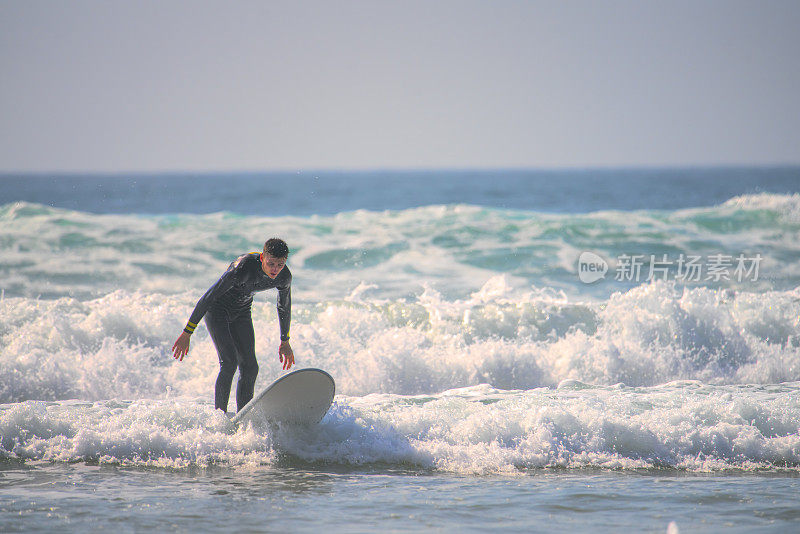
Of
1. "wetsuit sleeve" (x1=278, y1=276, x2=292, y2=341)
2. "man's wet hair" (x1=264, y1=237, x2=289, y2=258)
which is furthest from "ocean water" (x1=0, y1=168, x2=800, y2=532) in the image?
"man's wet hair" (x1=264, y1=237, x2=289, y2=258)

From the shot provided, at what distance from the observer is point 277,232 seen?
16922 millimetres

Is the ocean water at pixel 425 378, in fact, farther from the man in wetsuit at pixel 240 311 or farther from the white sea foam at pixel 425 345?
the man in wetsuit at pixel 240 311

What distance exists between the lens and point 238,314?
583 cm

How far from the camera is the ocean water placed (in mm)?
4934

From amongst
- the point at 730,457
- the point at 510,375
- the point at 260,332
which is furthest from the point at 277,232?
the point at 730,457

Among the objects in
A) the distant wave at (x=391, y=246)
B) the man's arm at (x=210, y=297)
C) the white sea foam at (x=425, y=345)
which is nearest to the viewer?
the man's arm at (x=210, y=297)

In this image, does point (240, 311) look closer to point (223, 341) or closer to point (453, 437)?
point (223, 341)

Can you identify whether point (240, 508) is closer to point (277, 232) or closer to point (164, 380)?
point (164, 380)

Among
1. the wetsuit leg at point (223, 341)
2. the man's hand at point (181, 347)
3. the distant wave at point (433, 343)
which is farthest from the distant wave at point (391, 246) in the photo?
the man's hand at point (181, 347)

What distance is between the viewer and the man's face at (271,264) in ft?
17.8

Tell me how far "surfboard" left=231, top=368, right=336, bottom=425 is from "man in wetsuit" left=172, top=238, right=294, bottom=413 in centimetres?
18

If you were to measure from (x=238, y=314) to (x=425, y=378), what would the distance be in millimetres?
3447

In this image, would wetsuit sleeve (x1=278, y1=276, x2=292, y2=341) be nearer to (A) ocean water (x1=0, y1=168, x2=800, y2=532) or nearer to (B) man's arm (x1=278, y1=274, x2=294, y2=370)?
(B) man's arm (x1=278, y1=274, x2=294, y2=370)

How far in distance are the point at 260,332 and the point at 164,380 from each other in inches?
55.8
